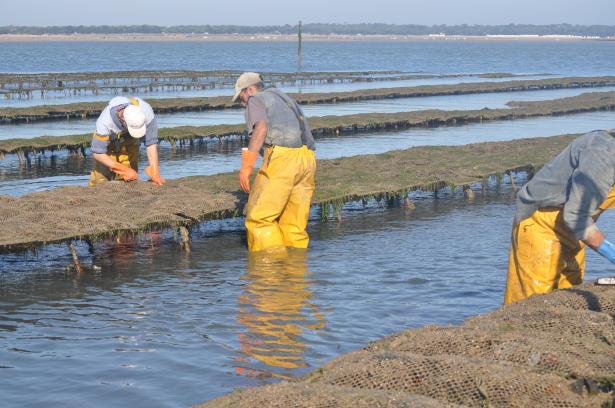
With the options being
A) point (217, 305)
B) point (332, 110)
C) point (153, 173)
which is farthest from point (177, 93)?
point (217, 305)

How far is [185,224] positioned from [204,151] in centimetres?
1419

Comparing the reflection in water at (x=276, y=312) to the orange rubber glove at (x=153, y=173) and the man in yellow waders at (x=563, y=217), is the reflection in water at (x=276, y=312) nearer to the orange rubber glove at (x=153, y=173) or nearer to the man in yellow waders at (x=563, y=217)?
the man in yellow waders at (x=563, y=217)

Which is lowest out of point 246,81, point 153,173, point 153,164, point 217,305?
point 217,305

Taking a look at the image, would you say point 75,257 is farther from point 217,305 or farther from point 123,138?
point 217,305

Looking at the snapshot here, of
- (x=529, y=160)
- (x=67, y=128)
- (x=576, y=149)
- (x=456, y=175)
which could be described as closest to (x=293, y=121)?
(x=576, y=149)

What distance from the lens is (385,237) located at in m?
14.4

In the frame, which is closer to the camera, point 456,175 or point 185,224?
point 185,224

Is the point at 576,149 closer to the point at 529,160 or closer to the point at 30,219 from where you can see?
the point at 30,219

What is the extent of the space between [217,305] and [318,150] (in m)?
16.1

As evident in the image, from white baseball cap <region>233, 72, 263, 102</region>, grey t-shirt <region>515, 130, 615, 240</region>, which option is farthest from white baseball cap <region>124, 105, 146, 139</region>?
grey t-shirt <region>515, 130, 615, 240</region>

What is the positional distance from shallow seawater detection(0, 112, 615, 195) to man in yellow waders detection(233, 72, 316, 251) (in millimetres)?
8856

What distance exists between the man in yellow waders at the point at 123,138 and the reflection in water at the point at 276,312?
89.3 inches

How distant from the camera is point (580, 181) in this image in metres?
6.91

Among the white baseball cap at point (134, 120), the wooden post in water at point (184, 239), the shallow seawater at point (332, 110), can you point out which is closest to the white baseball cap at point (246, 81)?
the white baseball cap at point (134, 120)
